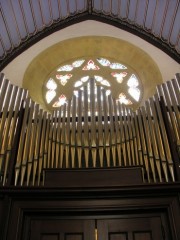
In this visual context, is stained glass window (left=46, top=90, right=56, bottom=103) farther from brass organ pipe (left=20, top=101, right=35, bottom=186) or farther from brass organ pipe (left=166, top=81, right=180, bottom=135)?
brass organ pipe (left=166, top=81, right=180, bottom=135)

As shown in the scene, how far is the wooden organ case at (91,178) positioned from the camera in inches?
202

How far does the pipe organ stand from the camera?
219 inches

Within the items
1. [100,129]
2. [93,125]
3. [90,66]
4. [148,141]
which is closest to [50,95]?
[90,66]

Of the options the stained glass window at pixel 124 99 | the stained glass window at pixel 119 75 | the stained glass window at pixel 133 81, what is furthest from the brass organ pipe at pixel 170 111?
the stained glass window at pixel 119 75

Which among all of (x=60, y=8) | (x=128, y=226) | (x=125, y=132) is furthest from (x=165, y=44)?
(x=128, y=226)

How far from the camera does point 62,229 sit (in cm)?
515

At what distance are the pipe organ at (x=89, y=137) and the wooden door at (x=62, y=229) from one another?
23.9 inches

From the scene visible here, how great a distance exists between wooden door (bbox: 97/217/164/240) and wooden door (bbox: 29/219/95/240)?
0.17 m

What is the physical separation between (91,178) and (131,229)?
92 centimetres

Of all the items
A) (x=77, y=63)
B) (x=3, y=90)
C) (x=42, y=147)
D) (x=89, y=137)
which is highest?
(x=77, y=63)

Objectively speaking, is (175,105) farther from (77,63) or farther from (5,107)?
(77,63)

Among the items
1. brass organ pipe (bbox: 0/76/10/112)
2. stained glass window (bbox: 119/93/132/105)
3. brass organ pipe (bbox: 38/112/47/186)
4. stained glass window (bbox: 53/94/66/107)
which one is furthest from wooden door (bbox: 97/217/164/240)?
stained glass window (bbox: 53/94/66/107)

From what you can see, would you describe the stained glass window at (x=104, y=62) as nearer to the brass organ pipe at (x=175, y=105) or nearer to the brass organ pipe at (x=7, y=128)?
the brass organ pipe at (x=175, y=105)

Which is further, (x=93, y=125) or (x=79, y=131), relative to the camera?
(x=93, y=125)
